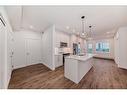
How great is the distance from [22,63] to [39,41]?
2117 mm

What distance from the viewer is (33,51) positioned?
584 cm

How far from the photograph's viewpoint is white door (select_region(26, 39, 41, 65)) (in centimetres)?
548

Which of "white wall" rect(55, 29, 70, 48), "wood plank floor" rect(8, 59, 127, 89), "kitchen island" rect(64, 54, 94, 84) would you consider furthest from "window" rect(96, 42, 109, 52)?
"kitchen island" rect(64, 54, 94, 84)

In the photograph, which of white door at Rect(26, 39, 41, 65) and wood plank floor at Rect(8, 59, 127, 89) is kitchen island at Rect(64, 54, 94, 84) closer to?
wood plank floor at Rect(8, 59, 127, 89)

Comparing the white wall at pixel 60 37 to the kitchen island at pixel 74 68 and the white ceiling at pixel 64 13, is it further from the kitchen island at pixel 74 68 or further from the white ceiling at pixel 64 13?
the kitchen island at pixel 74 68

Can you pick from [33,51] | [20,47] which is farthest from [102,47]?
[20,47]

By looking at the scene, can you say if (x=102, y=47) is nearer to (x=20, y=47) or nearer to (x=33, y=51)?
(x=33, y=51)

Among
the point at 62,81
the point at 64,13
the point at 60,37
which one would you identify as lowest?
the point at 62,81

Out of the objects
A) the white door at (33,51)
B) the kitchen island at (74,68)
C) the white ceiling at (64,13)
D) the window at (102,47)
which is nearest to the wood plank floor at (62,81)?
the kitchen island at (74,68)

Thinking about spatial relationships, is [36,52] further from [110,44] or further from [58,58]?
[110,44]

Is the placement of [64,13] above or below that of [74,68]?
above

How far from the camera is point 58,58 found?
5000mm
